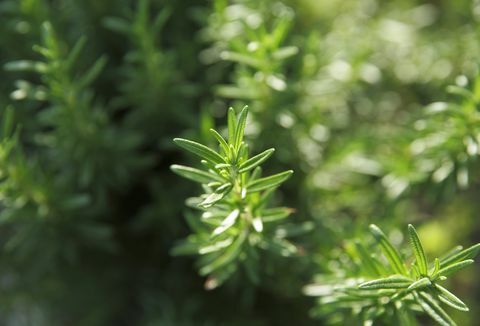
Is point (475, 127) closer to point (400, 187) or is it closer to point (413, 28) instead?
point (400, 187)

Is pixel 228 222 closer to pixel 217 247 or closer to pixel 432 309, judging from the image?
pixel 217 247

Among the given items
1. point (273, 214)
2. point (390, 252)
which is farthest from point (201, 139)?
point (390, 252)

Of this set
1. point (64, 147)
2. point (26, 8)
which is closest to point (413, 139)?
point (64, 147)

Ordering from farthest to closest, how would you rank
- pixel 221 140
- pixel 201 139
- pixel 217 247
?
pixel 201 139 → pixel 217 247 → pixel 221 140

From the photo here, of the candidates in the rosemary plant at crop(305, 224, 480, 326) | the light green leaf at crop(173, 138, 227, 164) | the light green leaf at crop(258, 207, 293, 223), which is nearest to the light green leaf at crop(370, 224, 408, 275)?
the rosemary plant at crop(305, 224, 480, 326)

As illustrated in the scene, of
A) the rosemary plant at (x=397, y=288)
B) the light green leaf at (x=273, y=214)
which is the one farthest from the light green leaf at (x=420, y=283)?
the light green leaf at (x=273, y=214)

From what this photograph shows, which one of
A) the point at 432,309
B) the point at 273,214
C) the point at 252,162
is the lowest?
the point at 432,309

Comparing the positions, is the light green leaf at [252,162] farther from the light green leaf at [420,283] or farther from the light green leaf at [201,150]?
the light green leaf at [420,283]
